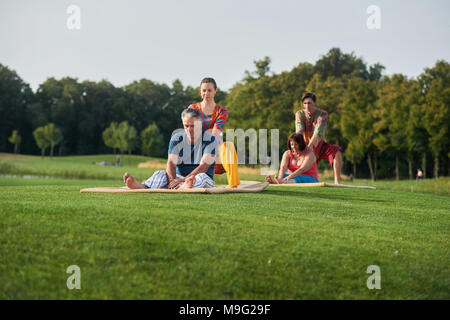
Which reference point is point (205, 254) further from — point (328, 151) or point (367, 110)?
point (367, 110)

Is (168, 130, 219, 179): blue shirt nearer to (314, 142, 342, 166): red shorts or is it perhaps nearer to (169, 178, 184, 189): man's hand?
(169, 178, 184, 189): man's hand

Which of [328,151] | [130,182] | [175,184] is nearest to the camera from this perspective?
[130,182]

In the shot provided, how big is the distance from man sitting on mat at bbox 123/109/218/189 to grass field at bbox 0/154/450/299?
2.05 metres

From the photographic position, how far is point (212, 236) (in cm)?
455

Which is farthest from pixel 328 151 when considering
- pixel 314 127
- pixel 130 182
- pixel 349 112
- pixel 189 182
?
pixel 349 112

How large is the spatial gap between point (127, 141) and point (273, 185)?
44.8m

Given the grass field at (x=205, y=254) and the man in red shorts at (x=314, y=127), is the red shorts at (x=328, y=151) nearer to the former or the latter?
the man in red shorts at (x=314, y=127)

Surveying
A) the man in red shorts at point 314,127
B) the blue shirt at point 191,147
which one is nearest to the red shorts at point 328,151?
the man in red shorts at point 314,127

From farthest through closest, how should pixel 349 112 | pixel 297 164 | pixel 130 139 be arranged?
pixel 130 139 < pixel 349 112 < pixel 297 164

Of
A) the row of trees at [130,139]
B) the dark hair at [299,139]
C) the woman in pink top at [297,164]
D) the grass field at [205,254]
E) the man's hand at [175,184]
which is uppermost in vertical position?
the row of trees at [130,139]

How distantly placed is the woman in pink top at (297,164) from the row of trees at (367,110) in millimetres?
15098

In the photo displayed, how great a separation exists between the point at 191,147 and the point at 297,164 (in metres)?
4.41

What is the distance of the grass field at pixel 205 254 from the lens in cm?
361

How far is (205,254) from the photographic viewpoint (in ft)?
13.5
